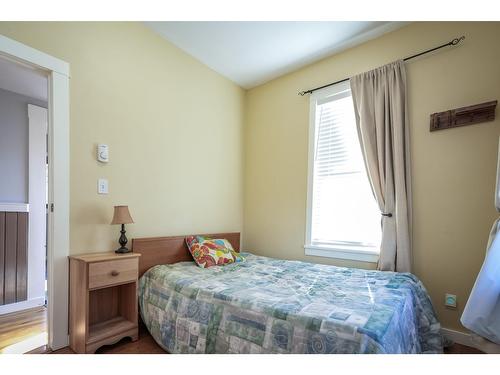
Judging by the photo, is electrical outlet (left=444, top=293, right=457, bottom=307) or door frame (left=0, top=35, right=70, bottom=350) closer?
door frame (left=0, top=35, right=70, bottom=350)

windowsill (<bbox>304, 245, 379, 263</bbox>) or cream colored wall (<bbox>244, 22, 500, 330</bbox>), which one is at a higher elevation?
cream colored wall (<bbox>244, 22, 500, 330</bbox>)

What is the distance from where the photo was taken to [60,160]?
1826mm

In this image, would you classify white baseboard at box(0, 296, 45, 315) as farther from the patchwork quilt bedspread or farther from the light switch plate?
the light switch plate

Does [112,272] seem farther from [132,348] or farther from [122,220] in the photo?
A: [132,348]

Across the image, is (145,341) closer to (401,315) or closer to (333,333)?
(333,333)

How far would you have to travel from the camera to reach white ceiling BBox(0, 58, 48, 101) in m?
2.45

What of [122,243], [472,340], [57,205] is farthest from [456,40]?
[57,205]

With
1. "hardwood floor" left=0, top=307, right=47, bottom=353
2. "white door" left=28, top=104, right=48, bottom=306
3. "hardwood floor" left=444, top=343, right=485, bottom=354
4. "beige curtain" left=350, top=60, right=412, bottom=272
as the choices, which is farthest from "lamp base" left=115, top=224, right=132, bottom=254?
"hardwood floor" left=444, top=343, right=485, bottom=354

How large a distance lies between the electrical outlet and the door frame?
2894 millimetres

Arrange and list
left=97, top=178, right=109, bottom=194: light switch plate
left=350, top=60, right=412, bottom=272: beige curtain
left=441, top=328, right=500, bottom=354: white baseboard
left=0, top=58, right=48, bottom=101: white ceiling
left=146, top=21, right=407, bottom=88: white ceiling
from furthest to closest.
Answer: left=0, top=58, right=48, bottom=101: white ceiling, left=146, top=21, right=407, bottom=88: white ceiling, left=350, top=60, right=412, bottom=272: beige curtain, left=97, top=178, right=109, bottom=194: light switch plate, left=441, top=328, right=500, bottom=354: white baseboard

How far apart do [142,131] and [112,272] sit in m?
1.24

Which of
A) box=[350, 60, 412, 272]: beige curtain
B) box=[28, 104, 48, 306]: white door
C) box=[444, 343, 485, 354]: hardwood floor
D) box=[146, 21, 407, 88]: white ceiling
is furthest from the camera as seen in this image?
box=[28, 104, 48, 306]: white door
